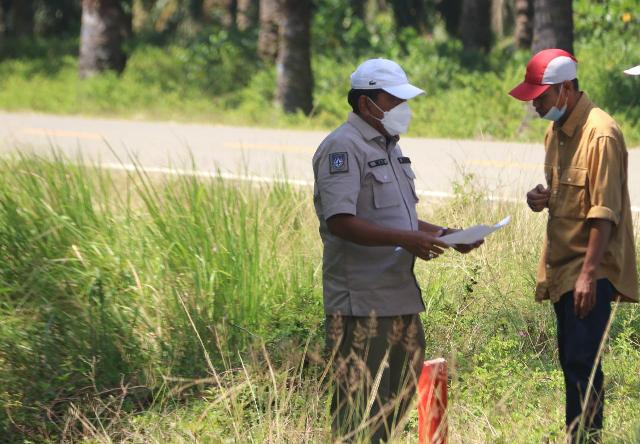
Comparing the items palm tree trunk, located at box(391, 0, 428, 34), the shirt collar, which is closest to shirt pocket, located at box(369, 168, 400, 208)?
the shirt collar

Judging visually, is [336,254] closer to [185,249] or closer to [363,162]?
[363,162]

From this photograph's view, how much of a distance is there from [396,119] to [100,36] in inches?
747

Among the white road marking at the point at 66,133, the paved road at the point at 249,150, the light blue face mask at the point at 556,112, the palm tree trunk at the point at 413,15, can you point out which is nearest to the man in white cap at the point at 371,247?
the light blue face mask at the point at 556,112

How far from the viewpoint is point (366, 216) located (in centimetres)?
466

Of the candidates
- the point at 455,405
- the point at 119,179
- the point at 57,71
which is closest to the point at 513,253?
the point at 455,405

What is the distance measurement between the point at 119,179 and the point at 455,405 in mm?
5827

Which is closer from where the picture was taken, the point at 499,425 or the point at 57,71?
the point at 499,425

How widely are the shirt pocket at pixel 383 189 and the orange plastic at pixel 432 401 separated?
2.10 ft

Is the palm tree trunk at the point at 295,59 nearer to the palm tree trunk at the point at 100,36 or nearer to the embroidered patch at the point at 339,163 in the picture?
the palm tree trunk at the point at 100,36

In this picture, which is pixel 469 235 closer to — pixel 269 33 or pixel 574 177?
pixel 574 177

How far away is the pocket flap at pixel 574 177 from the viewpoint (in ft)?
15.5

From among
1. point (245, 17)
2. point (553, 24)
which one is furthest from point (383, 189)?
point (245, 17)

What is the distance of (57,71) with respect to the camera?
2612 cm

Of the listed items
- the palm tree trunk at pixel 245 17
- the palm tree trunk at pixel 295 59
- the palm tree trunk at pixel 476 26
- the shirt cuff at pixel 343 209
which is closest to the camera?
the shirt cuff at pixel 343 209
